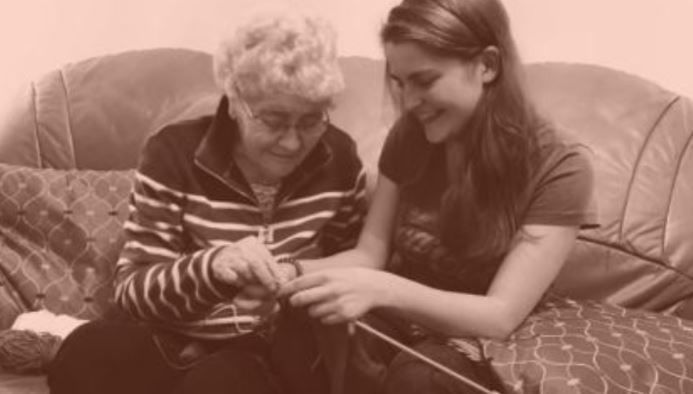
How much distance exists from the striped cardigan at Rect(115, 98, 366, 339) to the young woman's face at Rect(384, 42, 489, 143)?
223mm

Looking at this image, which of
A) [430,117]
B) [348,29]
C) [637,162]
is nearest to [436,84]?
[430,117]

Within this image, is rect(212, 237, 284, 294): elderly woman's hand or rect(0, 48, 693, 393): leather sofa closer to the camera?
rect(212, 237, 284, 294): elderly woman's hand

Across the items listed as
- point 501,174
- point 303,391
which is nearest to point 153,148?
point 303,391

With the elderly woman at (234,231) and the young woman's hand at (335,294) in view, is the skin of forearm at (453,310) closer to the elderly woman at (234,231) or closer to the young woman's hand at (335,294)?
the young woman's hand at (335,294)

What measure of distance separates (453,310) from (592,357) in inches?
8.6

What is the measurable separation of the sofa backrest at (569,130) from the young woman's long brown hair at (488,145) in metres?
0.15

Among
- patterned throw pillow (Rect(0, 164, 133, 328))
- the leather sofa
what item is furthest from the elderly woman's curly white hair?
patterned throw pillow (Rect(0, 164, 133, 328))

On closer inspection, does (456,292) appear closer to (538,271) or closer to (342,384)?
(538,271)

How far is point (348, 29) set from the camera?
2.43 metres

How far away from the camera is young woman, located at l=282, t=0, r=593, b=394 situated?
4.68 feet

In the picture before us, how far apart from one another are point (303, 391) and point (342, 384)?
0.06m

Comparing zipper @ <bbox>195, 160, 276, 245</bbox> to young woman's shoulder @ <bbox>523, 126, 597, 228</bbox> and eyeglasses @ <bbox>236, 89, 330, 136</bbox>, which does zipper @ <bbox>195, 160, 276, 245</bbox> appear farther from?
young woman's shoulder @ <bbox>523, 126, 597, 228</bbox>

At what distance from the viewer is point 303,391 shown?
4.75 feet

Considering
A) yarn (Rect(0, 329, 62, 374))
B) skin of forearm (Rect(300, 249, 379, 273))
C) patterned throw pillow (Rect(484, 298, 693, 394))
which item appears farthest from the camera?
yarn (Rect(0, 329, 62, 374))
